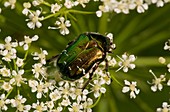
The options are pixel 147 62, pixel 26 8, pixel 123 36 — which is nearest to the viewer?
pixel 26 8

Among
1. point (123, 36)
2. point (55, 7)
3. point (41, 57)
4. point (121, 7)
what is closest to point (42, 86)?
point (41, 57)

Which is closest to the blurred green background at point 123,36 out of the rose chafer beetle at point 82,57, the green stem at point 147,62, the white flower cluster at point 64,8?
the green stem at point 147,62

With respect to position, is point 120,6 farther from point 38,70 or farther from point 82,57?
point 38,70

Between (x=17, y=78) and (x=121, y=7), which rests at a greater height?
(x=121, y=7)

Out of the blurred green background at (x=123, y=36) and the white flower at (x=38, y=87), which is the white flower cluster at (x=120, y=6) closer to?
the blurred green background at (x=123, y=36)

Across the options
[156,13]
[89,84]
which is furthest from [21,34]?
[156,13]

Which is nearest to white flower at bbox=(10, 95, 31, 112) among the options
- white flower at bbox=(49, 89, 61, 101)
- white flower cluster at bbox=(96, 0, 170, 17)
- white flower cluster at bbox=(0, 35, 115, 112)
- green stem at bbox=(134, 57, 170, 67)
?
white flower cluster at bbox=(0, 35, 115, 112)

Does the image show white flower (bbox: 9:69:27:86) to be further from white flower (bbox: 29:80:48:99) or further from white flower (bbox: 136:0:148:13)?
white flower (bbox: 136:0:148:13)
